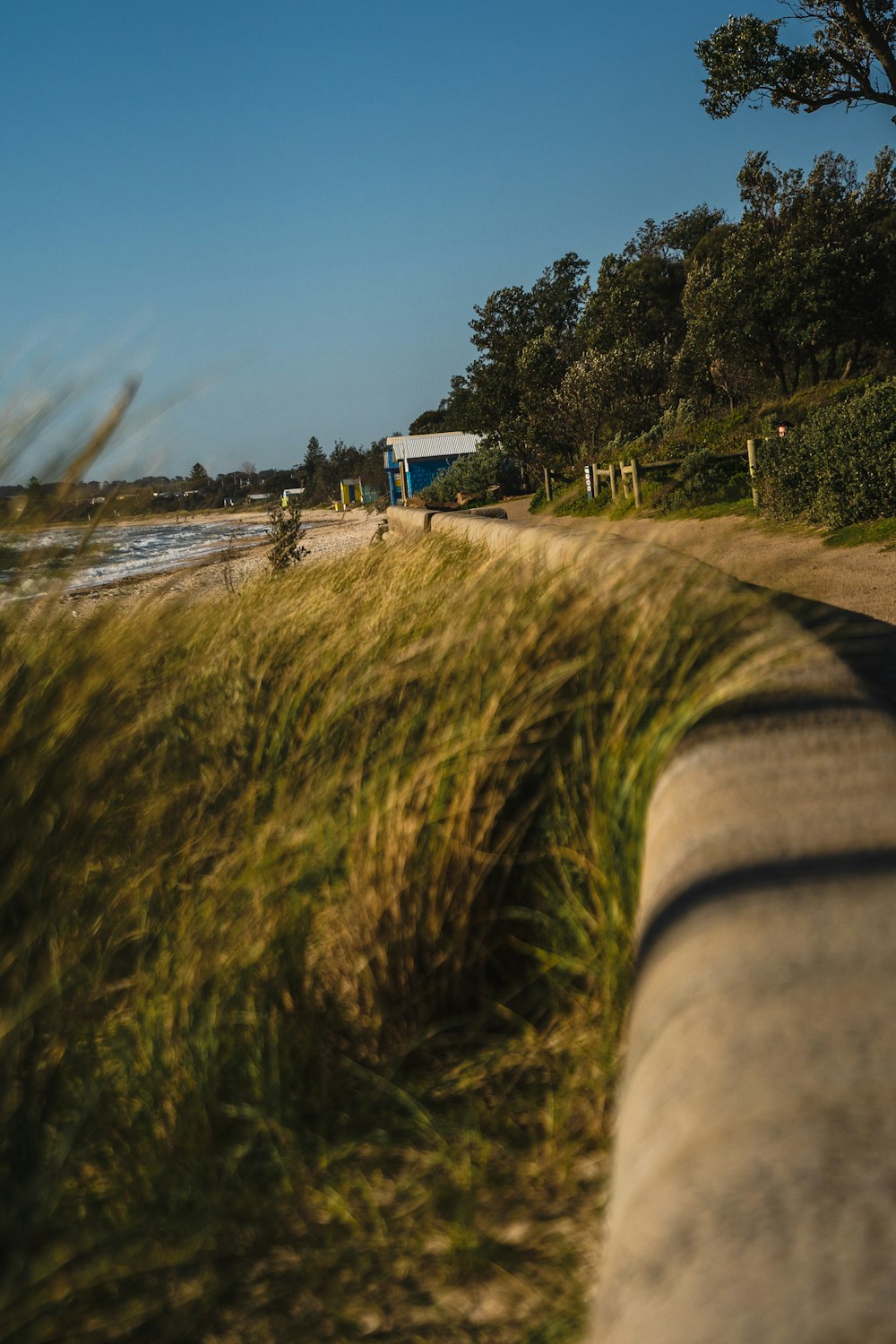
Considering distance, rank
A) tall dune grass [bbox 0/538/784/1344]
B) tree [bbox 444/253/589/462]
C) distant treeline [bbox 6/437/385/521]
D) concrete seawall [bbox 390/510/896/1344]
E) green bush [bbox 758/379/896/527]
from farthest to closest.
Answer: tree [bbox 444/253/589/462] → green bush [bbox 758/379/896/527] → distant treeline [bbox 6/437/385/521] → tall dune grass [bbox 0/538/784/1344] → concrete seawall [bbox 390/510/896/1344]

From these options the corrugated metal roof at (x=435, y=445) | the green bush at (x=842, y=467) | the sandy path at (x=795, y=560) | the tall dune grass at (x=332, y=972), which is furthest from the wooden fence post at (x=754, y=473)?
the corrugated metal roof at (x=435, y=445)

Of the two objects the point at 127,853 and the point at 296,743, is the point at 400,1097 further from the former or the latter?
the point at 296,743

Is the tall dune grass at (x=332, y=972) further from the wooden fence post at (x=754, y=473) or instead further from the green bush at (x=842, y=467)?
the wooden fence post at (x=754, y=473)

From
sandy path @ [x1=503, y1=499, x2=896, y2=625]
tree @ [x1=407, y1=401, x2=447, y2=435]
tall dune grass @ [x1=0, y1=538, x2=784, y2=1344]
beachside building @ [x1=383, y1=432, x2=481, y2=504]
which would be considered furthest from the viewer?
tree @ [x1=407, y1=401, x2=447, y2=435]

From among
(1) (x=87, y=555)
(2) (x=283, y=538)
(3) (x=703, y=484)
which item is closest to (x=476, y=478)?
(3) (x=703, y=484)

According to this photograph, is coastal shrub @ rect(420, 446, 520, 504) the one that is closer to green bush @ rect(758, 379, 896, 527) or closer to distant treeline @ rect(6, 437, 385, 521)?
green bush @ rect(758, 379, 896, 527)

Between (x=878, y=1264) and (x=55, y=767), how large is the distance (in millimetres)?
1543

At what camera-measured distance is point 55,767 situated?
1921 mm

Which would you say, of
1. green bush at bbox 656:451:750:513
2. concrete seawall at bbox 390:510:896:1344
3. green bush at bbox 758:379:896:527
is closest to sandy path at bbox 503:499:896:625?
green bush at bbox 758:379:896:527

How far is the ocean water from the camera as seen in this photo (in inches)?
88.9

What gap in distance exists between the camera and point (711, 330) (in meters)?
31.2

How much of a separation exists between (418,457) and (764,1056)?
5481 centimetres

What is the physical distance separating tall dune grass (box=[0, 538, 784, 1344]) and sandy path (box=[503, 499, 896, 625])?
40cm

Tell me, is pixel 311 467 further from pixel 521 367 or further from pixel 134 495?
pixel 521 367
